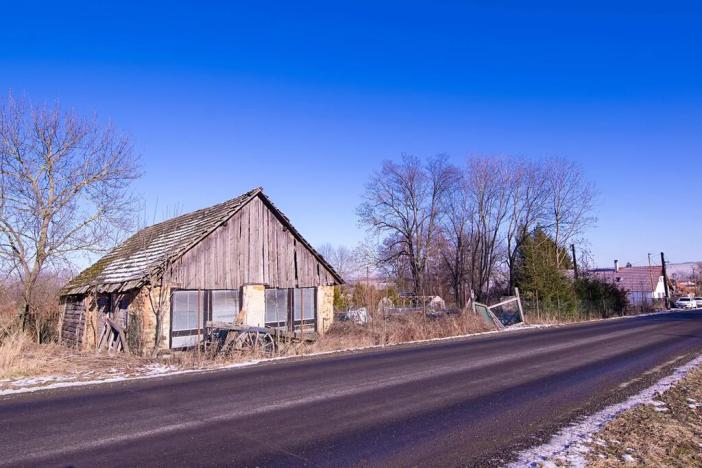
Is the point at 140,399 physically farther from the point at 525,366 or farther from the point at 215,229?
the point at 215,229

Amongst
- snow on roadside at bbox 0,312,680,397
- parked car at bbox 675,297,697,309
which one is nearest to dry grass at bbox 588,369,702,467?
snow on roadside at bbox 0,312,680,397

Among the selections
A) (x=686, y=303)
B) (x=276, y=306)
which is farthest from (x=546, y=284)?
(x=686, y=303)

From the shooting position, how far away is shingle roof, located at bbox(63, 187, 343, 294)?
17.7 m

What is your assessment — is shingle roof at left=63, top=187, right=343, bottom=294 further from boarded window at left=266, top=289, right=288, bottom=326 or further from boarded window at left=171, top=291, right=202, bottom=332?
boarded window at left=266, top=289, right=288, bottom=326

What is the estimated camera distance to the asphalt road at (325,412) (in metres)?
5.77

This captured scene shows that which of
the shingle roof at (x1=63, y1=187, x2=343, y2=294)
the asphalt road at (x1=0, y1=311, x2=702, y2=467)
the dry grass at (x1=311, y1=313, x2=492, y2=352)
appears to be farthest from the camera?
the dry grass at (x1=311, y1=313, x2=492, y2=352)

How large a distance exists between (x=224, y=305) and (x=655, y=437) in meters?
15.4

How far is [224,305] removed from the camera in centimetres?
1889

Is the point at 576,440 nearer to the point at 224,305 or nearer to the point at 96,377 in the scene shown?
the point at 96,377

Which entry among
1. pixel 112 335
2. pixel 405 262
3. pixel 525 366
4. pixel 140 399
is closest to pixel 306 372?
pixel 140 399

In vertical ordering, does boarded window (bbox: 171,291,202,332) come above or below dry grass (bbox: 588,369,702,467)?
above

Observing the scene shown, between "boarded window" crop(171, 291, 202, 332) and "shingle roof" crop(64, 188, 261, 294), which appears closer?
"boarded window" crop(171, 291, 202, 332)

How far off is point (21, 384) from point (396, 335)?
12.6 metres

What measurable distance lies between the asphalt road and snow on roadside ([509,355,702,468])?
0.22 meters
